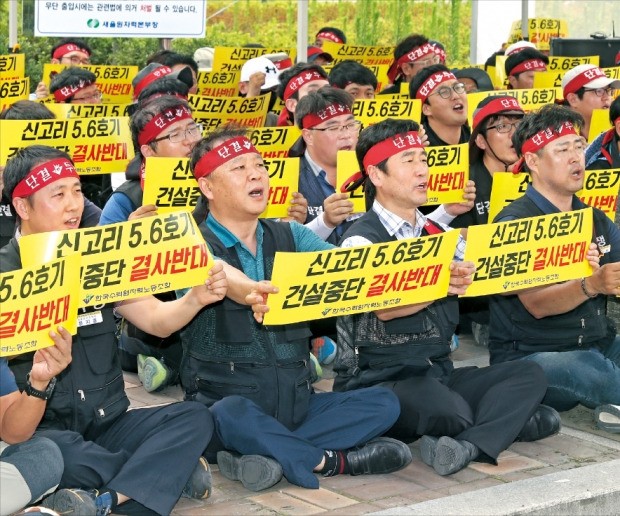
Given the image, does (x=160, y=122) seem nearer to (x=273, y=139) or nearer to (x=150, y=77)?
(x=273, y=139)

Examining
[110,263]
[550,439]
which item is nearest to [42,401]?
[110,263]

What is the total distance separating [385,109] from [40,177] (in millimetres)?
4934

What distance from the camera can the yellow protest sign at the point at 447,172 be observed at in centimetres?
830

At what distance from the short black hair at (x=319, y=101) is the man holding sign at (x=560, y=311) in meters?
1.59

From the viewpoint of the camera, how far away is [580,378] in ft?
22.7

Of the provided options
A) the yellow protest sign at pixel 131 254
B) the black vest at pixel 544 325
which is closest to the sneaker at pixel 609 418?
the black vest at pixel 544 325

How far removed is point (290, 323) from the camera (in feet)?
19.9

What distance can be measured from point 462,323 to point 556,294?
2030mm

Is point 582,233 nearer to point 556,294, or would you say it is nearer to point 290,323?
point 556,294

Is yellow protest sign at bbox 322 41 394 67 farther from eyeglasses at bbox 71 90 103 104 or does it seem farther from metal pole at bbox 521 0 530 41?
eyeglasses at bbox 71 90 103 104

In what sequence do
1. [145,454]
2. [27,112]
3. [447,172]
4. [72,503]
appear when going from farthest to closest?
[27,112]
[447,172]
[145,454]
[72,503]

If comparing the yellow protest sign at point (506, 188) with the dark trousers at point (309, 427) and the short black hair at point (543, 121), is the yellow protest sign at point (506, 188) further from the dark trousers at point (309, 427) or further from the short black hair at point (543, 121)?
the dark trousers at point (309, 427)

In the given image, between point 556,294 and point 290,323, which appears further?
point 556,294

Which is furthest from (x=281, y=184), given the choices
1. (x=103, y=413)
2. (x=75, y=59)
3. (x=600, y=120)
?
(x=75, y=59)
